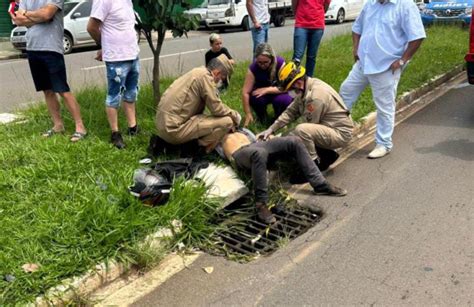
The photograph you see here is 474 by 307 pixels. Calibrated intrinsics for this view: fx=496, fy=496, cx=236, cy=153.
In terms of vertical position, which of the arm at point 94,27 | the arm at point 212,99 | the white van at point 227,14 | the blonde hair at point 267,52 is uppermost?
the arm at point 94,27

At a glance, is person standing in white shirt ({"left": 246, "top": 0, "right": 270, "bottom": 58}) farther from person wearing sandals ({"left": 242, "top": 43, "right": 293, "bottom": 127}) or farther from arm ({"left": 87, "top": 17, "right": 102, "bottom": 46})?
arm ({"left": 87, "top": 17, "right": 102, "bottom": 46})

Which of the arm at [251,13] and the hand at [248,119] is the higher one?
the arm at [251,13]

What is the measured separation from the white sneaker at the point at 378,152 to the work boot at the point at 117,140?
2529mm

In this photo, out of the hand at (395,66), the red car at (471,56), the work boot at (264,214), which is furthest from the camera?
the red car at (471,56)

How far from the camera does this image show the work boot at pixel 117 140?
5.00 meters

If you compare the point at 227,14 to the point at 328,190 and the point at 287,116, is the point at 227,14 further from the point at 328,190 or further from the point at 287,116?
the point at 328,190

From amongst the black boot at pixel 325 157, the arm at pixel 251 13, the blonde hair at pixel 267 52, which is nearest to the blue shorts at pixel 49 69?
the blonde hair at pixel 267 52

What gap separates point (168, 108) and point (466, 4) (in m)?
12.3

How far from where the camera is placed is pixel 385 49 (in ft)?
16.0

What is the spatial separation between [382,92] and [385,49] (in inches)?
17.1

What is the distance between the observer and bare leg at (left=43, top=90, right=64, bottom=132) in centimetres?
529

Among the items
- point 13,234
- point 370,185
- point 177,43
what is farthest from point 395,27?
point 177,43

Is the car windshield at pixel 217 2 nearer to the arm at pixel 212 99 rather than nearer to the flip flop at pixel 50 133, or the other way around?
the flip flop at pixel 50 133

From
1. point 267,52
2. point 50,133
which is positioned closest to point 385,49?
point 267,52
